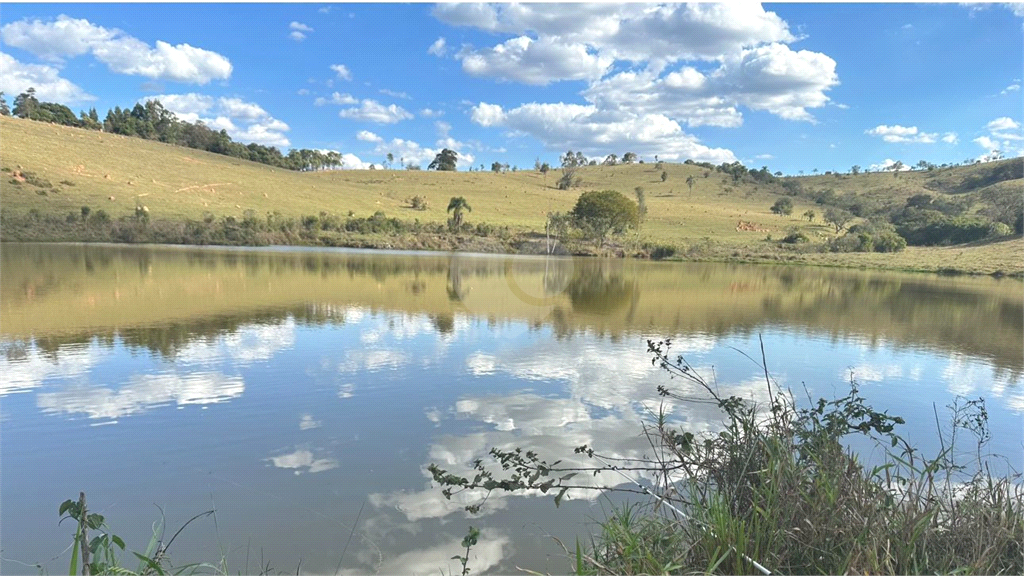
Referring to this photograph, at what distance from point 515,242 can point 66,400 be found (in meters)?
54.2

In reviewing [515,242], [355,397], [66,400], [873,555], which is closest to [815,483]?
[873,555]

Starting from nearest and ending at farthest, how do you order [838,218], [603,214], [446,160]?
1. [603,214]
2. [838,218]
3. [446,160]

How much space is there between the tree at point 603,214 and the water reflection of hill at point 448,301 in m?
25.3

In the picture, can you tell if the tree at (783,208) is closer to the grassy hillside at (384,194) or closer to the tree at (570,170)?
the grassy hillside at (384,194)

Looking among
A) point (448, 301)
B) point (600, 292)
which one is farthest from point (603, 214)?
point (448, 301)

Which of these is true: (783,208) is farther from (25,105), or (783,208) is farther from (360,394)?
(25,105)

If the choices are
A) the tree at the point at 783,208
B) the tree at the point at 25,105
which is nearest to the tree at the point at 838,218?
the tree at the point at 783,208

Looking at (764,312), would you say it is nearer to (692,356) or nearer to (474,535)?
(692,356)

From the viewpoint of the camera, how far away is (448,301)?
21.4 m

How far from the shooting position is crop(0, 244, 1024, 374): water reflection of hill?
14812mm

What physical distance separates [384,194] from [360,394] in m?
80.6

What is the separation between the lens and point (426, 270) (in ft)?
115

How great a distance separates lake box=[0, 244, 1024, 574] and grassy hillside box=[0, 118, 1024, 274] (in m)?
37.3

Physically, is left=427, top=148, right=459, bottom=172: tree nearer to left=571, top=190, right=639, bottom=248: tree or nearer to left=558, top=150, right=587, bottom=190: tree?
left=558, top=150, right=587, bottom=190: tree
